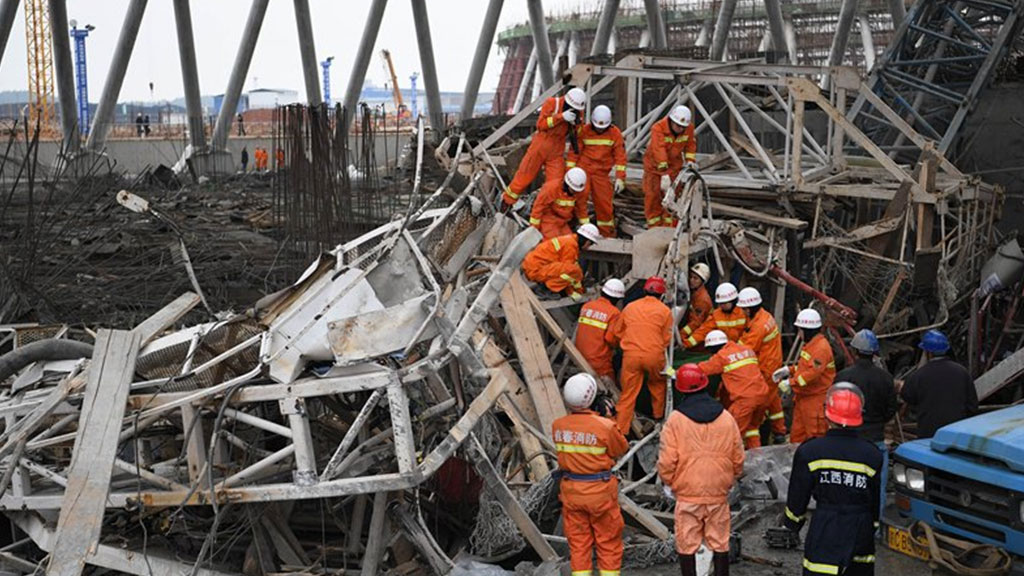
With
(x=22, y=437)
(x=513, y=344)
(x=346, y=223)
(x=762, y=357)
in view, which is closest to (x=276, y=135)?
(x=346, y=223)

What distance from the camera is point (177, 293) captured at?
44.8 ft

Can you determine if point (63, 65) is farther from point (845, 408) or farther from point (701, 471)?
point (845, 408)

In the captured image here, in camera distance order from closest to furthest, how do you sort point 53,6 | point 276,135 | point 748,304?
point 748,304 → point 276,135 → point 53,6

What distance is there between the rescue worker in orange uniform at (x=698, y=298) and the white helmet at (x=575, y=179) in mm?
1669

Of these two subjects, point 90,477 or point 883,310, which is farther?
point 883,310

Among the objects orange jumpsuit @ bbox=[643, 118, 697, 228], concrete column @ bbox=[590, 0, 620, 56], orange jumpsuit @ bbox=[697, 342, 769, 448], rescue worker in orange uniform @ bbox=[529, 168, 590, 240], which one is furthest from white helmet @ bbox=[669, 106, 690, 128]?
concrete column @ bbox=[590, 0, 620, 56]

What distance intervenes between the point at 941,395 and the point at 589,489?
133 inches

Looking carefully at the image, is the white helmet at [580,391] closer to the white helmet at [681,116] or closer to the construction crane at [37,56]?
the white helmet at [681,116]

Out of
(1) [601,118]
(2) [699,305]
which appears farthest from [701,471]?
(1) [601,118]

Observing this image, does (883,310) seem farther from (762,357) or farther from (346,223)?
(346,223)

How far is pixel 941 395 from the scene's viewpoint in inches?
380

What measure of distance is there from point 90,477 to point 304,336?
5.16 feet

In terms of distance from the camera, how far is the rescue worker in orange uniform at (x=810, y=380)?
10406 mm

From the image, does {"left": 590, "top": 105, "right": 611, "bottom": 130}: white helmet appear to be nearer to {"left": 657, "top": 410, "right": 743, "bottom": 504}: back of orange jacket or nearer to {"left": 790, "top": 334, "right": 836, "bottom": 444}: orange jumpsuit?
{"left": 790, "top": 334, "right": 836, "bottom": 444}: orange jumpsuit
